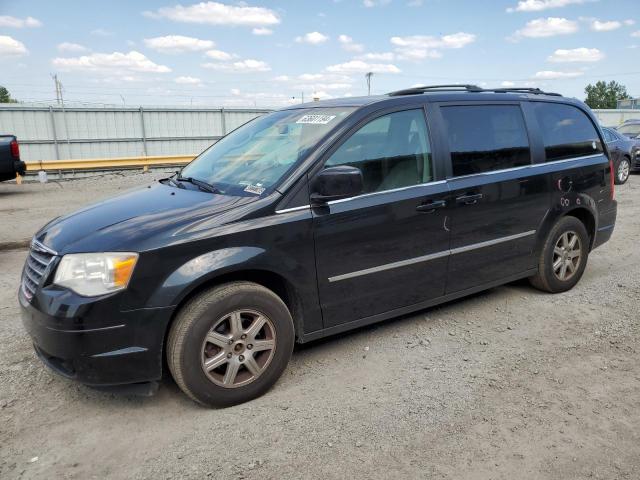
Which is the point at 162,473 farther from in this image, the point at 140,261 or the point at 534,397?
the point at 534,397

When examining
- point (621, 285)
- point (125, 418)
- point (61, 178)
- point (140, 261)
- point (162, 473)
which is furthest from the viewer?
point (61, 178)

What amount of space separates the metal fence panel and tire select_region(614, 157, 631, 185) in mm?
13889


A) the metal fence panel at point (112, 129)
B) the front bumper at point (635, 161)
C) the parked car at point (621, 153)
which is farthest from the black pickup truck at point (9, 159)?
the front bumper at point (635, 161)

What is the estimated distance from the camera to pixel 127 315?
2752mm

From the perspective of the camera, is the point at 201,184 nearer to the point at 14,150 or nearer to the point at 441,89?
the point at 441,89

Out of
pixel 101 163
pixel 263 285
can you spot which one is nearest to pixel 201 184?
pixel 263 285

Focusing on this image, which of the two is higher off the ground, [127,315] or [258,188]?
[258,188]

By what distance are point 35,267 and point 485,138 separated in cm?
337

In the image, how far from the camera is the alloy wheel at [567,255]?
4797 millimetres

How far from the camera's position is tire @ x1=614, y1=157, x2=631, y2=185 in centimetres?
1308

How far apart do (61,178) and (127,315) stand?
576 inches

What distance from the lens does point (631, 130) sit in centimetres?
1603

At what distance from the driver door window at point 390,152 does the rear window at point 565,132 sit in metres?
1.47


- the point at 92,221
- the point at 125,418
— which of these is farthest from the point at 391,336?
the point at 92,221
